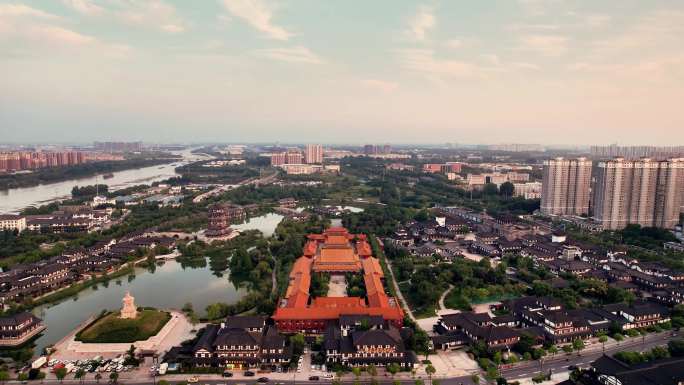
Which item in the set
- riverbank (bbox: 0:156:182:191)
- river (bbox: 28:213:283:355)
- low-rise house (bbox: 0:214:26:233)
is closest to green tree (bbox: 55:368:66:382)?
river (bbox: 28:213:283:355)

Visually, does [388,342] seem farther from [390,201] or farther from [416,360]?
[390,201]

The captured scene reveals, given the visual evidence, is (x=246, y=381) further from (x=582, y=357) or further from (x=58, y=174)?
(x=58, y=174)

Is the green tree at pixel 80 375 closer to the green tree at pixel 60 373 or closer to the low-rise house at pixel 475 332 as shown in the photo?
the green tree at pixel 60 373

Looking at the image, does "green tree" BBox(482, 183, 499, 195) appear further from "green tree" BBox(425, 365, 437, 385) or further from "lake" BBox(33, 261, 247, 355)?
"green tree" BBox(425, 365, 437, 385)

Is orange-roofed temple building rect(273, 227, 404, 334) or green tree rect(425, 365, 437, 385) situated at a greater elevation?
orange-roofed temple building rect(273, 227, 404, 334)

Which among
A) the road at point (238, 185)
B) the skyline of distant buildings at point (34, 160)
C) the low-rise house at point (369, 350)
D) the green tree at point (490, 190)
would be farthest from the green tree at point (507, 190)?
the skyline of distant buildings at point (34, 160)

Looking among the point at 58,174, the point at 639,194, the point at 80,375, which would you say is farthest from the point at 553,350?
the point at 58,174
